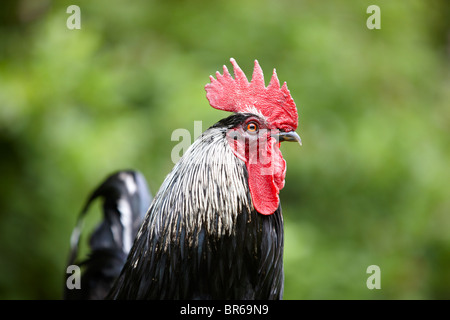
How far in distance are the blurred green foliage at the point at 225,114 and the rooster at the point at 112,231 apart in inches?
36.9

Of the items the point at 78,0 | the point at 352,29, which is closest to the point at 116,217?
the point at 78,0

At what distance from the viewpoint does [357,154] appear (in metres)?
4.27

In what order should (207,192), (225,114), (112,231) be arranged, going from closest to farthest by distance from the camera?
(207,192) < (112,231) < (225,114)

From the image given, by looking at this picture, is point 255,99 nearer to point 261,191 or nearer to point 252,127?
point 252,127

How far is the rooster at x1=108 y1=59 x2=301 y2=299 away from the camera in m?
1.81

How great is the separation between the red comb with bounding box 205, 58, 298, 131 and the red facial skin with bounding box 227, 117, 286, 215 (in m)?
0.05

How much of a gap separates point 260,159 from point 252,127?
0.40 ft

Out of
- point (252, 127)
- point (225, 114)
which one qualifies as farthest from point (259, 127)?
point (225, 114)

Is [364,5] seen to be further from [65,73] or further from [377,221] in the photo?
[65,73]

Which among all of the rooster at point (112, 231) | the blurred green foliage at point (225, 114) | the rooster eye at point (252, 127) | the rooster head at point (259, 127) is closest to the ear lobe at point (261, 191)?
the rooster head at point (259, 127)

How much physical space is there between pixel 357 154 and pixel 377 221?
760 mm

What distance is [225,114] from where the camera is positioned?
3902 millimetres

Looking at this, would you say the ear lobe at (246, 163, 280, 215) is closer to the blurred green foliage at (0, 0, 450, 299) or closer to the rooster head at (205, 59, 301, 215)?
the rooster head at (205, 59, 301, 215)

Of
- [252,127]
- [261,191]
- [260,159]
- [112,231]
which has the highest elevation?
[252,127]
